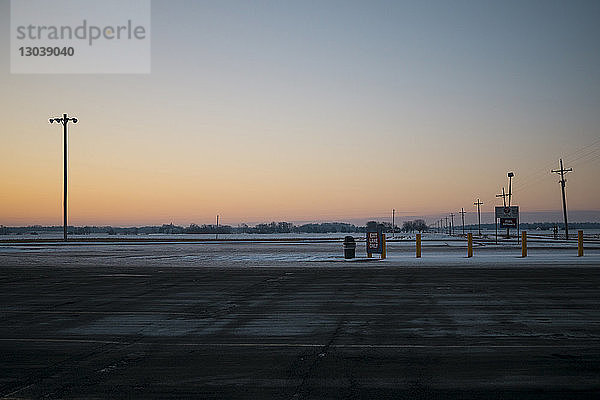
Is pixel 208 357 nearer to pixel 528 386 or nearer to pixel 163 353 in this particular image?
pixel 163 353

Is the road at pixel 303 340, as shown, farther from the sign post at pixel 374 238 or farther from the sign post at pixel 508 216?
the sign post at pixel 508 216

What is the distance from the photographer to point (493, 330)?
9430mm

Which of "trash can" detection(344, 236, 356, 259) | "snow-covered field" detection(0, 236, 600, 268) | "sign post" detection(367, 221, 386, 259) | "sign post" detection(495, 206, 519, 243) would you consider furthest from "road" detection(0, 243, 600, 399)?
"sign post" detection(495, 206, 519, 243)

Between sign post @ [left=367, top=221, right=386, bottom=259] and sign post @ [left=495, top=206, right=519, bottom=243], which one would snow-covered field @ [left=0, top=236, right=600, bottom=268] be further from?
sign post @ [left=495, top=206, right=519, bottom=243]

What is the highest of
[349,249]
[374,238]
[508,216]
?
[508,216]

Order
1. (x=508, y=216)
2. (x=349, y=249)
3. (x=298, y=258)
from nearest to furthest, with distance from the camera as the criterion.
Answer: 1. (x=349, y=249)
2. (x=298, y=258)
3. (x=508, y=216)

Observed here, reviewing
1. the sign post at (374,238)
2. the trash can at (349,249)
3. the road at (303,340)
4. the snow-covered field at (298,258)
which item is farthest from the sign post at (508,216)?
the road at (303,340)

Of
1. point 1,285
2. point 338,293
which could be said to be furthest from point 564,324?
point 1,285

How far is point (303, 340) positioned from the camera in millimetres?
8789

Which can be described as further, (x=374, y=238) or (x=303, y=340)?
(x=374, y=238)

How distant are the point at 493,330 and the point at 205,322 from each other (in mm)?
5130

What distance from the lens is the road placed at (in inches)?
249

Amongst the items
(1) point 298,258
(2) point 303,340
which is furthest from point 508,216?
(2) point 303,340

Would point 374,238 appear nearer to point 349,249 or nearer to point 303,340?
point 349,249
